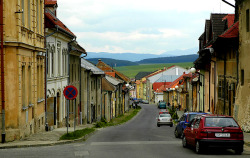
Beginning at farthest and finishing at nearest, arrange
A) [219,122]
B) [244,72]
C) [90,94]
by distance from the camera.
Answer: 1. [90,94]
2. [244,72]
3. [219,122]

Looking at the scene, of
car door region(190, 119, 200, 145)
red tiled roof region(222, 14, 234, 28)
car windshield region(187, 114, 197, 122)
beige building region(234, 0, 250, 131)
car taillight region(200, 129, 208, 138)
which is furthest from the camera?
red tiled roof region(222, 14, 234, 28)

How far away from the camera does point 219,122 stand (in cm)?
1512

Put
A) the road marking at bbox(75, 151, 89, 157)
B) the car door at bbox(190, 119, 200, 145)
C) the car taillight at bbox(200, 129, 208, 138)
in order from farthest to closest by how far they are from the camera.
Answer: the car door at bbox(190, 119, 200, 145) → the road marking at bbox(75, 151, 89, 157) → the car taillight at bbox(200, 129, 208, 138)

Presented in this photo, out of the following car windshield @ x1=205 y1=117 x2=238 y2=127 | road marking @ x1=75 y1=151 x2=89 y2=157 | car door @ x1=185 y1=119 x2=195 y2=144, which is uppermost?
car windshield @ x1=205 y1=117 x2=238 y2=127

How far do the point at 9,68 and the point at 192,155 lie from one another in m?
8.20

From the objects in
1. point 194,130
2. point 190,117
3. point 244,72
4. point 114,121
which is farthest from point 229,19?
point 114,121

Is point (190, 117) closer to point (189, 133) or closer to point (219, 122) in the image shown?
point (189, 133)

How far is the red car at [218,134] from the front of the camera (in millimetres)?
14727

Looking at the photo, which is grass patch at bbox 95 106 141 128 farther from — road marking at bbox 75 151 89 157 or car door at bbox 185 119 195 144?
road marking at bbox 75 151 89 157

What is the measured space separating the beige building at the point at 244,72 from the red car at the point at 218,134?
903 centimetres

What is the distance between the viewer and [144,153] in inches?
612

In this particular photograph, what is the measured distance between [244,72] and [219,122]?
10.9m

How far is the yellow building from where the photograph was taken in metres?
18.5

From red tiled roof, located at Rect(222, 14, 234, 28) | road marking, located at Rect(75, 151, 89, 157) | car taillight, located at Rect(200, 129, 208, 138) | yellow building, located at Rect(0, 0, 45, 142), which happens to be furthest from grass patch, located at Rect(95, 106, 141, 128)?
car taillight, located at Rect(200, 129, 208, 138)
